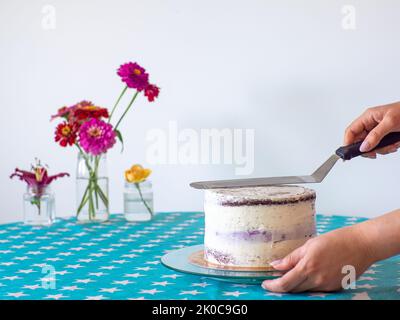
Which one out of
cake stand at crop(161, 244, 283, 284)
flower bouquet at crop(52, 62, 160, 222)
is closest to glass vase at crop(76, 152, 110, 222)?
flower bouquet at crop(52, 62, 160, 222)

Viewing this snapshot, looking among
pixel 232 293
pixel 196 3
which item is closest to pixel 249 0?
pixel 196 3

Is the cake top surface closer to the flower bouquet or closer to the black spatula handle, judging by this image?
the black spatula handle

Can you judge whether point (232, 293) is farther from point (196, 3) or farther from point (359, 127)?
point (196, 3)

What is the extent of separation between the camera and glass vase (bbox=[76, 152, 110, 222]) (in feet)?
6.19

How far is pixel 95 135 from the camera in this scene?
184cm

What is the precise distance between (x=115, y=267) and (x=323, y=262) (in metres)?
0.43

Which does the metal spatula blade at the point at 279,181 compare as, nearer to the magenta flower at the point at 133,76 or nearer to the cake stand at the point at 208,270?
the cake stand at the point at 208,270

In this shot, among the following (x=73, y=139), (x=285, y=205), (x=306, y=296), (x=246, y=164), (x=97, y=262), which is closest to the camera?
(x=306, y=296)

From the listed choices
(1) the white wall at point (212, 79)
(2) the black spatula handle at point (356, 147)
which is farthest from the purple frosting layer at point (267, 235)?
(1) the white wall at point (212, 79)

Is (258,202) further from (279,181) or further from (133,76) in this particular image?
(133,76)

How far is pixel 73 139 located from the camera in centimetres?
186

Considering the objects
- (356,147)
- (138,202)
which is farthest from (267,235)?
(138,202)

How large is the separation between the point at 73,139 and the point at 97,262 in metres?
0.57

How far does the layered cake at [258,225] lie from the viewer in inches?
46.6
